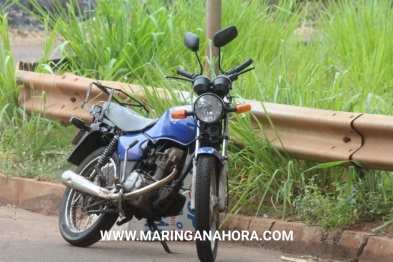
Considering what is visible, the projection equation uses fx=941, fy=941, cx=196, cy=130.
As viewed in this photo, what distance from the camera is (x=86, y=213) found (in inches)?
244

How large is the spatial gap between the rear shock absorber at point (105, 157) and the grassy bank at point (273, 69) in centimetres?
81

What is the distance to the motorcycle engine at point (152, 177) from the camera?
5699 mm

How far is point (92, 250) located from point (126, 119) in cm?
87

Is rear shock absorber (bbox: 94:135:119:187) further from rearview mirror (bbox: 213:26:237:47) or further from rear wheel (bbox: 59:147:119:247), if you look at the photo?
rearview mirror (bbox: 213:26:237:47)

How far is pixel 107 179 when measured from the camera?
6.13 m

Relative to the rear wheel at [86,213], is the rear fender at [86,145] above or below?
above

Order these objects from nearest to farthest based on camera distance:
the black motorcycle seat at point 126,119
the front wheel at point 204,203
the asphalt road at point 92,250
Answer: the front wheel at point 204,203
the asphalt road at point 92,250
the black motorcycle seat at point 126,119

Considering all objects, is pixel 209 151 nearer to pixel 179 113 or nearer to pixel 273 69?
pixel 179 113

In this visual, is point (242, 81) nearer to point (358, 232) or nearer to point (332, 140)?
point (332, 140)

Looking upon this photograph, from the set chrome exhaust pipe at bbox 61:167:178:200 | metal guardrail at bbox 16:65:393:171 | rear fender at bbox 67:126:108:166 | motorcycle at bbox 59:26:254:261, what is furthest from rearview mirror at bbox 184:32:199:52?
rear fender at bbox 67:126:108:166

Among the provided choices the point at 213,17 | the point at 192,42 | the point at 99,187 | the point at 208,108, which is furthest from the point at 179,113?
the point at 213,17

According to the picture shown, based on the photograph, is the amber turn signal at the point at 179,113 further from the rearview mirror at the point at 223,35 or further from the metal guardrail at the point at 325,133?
the metal guardrail at the point at 325,133

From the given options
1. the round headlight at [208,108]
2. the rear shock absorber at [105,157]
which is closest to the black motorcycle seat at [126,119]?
the rear shock absorber at [105,157]

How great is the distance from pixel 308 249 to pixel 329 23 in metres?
3.89
